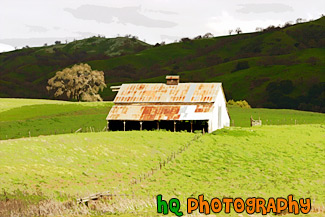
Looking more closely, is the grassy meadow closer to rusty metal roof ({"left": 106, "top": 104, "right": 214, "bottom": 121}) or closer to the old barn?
the old barn

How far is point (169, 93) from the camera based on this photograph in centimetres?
6969

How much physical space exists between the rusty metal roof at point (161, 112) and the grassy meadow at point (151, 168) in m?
4.13

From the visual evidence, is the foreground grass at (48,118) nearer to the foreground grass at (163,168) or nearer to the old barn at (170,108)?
the old barn at (170,108)

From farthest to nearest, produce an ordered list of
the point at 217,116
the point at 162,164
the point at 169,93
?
the point at 169,93 → the point at 217,116 → the point at 162,164

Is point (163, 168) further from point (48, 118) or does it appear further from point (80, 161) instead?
point (48, 118)

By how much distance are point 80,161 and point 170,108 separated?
24.2m

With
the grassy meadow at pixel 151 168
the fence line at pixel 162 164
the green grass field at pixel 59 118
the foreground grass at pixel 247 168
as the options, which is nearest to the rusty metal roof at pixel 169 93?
the green grass field at pixel 59 118

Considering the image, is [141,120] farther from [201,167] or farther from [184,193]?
[184,193]

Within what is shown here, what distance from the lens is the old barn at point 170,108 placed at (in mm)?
64375

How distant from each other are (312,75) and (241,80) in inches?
1098

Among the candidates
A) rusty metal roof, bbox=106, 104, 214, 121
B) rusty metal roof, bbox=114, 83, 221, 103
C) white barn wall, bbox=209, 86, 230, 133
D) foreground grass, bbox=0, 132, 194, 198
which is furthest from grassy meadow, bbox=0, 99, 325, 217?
rusty metal roof, bbox=114, 83, 221, 103

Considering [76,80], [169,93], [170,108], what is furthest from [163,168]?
[76,80]

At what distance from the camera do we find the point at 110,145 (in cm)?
5116

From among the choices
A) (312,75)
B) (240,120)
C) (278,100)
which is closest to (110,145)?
(240,120)
